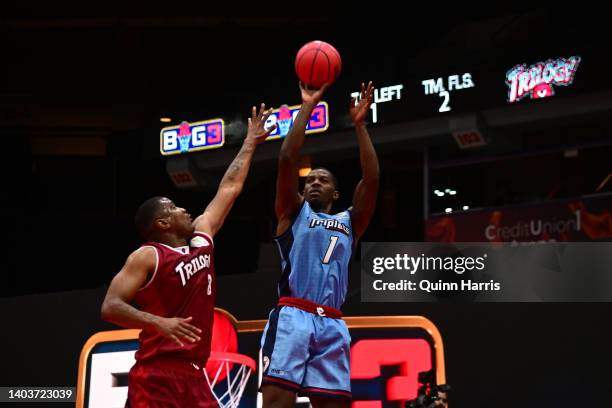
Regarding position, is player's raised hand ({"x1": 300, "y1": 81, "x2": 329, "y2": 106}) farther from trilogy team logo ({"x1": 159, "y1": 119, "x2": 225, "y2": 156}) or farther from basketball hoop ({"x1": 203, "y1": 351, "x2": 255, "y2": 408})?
trilogy team logo ({"x1": 159, "y1": 119, "x2": 225, "y2": 156})

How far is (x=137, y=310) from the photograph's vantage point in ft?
13.6

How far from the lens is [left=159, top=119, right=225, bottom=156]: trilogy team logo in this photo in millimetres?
15523

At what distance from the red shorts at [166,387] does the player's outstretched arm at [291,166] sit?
1.12 meters

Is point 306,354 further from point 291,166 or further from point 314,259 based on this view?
point 291,166

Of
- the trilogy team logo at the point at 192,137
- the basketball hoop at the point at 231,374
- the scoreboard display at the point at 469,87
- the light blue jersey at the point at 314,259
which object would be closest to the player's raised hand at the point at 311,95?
the light blue jersey at the point at 314,259

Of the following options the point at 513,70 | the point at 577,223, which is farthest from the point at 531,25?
the point at 577,223

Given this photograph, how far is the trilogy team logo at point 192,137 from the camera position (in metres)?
15.5

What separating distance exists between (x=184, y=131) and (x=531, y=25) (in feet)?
19.6

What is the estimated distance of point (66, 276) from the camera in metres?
13.6

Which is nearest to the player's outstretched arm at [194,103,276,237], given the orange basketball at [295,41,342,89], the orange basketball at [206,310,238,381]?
the orange basketball at [295,41,342,89]

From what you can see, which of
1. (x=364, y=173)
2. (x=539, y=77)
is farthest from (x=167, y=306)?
(x=539, y=77)

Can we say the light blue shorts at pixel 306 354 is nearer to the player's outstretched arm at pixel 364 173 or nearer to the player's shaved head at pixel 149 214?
the player's outstretched arm at pixel 364 173

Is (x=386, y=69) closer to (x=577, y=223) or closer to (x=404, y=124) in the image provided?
(x=404, y=124)

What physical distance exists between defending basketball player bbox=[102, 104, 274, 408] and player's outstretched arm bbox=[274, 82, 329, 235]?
583 millimetres
